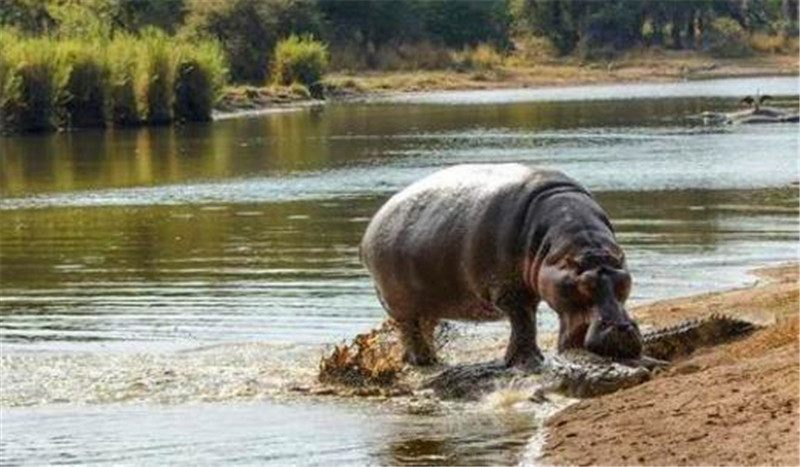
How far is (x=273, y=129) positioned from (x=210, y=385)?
4424 centimetres

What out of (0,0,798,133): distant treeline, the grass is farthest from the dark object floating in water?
(0,0,798,133): distant treeline

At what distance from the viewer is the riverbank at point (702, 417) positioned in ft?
28.1

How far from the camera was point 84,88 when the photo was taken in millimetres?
60500

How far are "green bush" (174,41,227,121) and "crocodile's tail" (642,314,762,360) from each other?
5090 centimetres

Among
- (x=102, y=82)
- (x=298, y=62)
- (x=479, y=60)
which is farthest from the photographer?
(x=479, y=60)

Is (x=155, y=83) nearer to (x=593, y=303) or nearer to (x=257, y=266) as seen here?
(x=257, y=266)

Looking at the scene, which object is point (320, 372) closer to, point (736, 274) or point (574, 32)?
point (736, 274)

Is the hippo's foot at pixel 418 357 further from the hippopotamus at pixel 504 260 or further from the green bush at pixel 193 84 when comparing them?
the green bush at pixel 193 84

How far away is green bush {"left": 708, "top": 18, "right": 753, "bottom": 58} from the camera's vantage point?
101 m

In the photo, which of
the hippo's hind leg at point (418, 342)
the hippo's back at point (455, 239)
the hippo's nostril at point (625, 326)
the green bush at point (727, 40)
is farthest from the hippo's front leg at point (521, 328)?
the green bush at point (727, 40)

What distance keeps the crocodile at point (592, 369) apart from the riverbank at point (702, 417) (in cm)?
25

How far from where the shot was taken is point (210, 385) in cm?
1264

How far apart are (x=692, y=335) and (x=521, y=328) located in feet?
4.36

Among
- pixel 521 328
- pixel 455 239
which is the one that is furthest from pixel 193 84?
pixel 521 328
